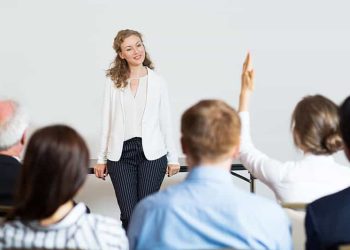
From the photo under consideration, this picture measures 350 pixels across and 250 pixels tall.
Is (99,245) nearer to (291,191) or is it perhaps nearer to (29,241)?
(29,241)

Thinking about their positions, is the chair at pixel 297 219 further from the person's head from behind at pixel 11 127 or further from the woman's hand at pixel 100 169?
the woman's hand at pixel 100 169

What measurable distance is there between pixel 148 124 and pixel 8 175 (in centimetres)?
136

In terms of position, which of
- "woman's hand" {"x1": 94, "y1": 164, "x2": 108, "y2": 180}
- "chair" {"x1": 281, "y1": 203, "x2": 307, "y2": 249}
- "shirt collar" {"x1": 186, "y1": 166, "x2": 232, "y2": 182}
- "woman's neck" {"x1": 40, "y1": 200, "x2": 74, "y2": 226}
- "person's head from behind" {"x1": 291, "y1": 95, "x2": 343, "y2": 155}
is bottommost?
"woman's hand" {"x1": 94, "y1": 164, "x2": 108, "y2": 180}

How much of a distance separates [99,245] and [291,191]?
0.71m

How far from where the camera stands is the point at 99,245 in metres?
1.41

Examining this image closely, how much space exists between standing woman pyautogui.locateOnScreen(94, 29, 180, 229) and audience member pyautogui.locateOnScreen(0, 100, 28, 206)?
3.91 feet

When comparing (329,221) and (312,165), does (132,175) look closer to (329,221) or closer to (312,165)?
(312,165)

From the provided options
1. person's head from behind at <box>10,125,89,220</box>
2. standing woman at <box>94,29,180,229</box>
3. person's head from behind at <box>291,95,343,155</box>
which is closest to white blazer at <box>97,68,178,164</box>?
standing woman at <box>94,29,180,229</box>

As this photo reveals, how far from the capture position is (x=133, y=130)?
3092 mm

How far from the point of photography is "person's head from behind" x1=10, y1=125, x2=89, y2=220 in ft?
4.31

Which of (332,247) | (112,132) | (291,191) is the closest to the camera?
(332,247)

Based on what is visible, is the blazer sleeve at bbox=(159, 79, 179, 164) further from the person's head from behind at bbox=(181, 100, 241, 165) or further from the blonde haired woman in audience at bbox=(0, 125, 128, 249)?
the blonde haired woman in audience at bbox=(0, 125, 128, 249)

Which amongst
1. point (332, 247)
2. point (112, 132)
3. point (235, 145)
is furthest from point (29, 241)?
point (112, 132)

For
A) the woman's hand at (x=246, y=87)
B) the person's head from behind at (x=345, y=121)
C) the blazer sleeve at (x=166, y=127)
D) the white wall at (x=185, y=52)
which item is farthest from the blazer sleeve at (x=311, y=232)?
the white wall at (x=185, y=52)
